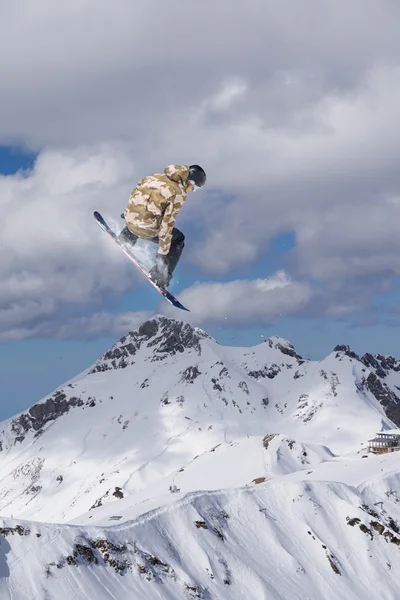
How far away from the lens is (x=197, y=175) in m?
23.2

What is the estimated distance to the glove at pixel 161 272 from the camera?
85.3ft

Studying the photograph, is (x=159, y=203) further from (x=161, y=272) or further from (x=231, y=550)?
(x=231, y=550)

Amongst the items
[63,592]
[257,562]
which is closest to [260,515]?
[257,562]

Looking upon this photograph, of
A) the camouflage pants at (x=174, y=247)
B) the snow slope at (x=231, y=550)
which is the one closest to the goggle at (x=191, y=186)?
the camouflage pants at (x=174, y=247)

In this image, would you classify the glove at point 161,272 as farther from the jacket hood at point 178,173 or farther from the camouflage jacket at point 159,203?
the jacket hood at point 178,173

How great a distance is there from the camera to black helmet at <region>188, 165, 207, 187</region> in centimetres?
2314

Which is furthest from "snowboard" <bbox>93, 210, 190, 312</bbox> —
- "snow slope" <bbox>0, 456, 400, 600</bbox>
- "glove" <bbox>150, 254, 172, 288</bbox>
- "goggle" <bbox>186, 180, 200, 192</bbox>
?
"snow slope" <bbox>0, 456, 400, 600</bbox>

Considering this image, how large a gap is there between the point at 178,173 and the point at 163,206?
4.20 feet

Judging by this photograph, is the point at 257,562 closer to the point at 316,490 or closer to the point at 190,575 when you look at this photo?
the point at 190,575

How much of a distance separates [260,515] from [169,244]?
3983 cm

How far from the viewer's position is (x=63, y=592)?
39.8m

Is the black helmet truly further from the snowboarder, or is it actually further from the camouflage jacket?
the camouflage jacket

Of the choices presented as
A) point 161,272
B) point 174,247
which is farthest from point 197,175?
point 161,272

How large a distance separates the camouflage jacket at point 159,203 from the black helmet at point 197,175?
14 centimetres
